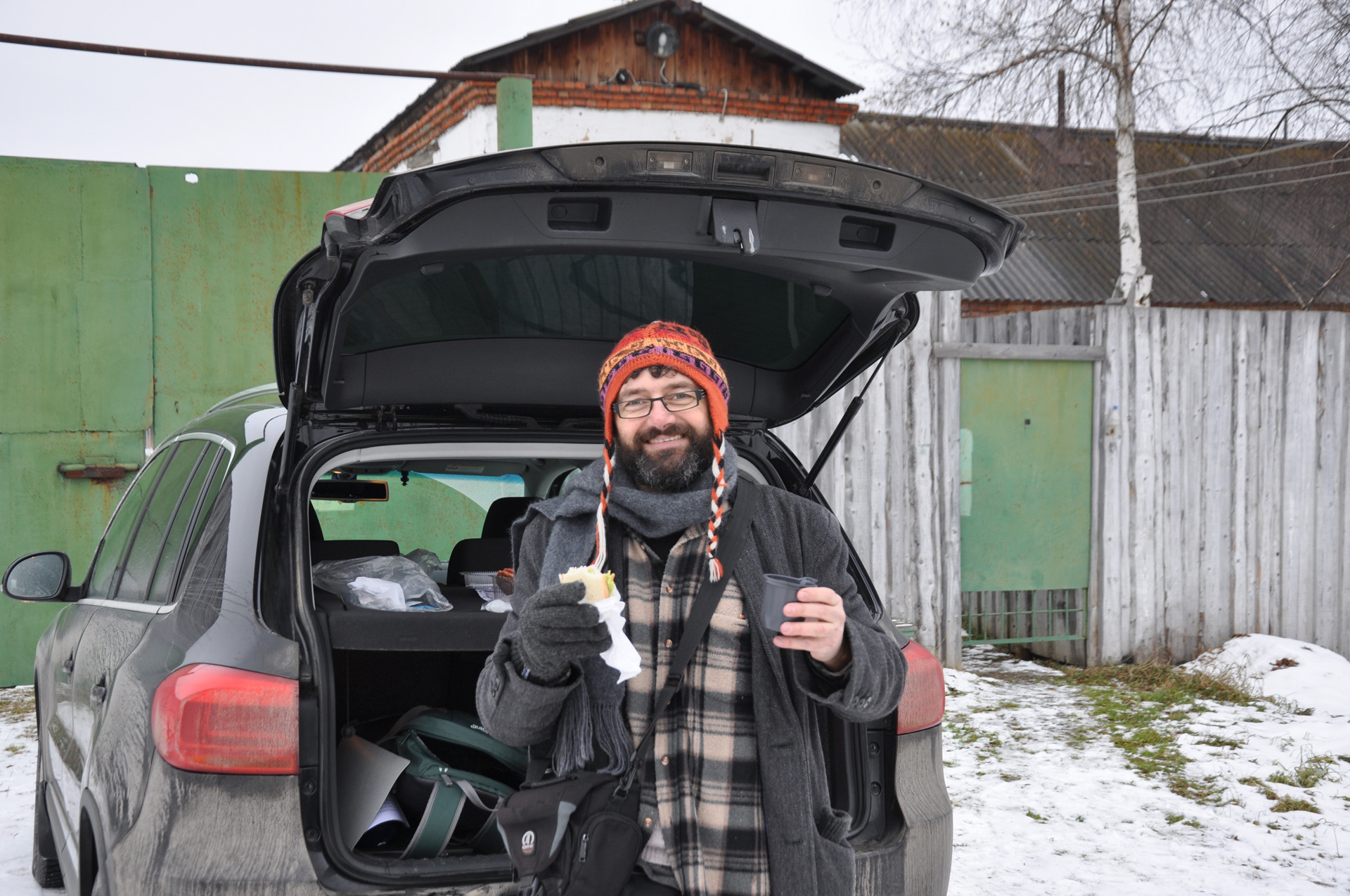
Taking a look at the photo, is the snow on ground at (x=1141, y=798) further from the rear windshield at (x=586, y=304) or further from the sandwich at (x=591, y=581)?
the sandwich at (x=591, y=581)

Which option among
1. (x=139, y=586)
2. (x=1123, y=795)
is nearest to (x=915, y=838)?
(x=139, y=586)

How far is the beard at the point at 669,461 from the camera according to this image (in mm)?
1946

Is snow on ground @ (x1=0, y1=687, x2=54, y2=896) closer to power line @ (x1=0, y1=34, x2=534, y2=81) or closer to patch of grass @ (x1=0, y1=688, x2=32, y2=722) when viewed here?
patch of grass @ (x1=0, y1=688, x2=32, y2=722)

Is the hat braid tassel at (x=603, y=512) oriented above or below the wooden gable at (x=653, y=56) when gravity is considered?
below

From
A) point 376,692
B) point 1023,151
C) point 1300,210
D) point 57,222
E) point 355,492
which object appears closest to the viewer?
point 376,692

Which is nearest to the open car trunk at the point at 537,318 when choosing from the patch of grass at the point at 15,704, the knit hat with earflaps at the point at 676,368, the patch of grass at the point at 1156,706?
the knit hat with earflaps at the point at 676,368

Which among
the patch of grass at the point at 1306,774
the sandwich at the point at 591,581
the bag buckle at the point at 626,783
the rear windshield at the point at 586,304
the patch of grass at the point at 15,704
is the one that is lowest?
the patch of grass at the point at 1306,774

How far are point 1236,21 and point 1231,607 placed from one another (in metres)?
5.53

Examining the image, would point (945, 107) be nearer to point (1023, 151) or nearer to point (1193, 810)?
point (1193, 810)

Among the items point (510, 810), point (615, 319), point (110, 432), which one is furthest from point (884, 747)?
point (110, 432)

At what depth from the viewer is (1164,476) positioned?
22.1 ft

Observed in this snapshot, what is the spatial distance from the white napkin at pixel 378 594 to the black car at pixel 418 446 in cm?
10

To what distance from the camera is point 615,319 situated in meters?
2.51

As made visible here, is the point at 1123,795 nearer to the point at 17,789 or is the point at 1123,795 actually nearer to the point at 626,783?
the point at 626,783
